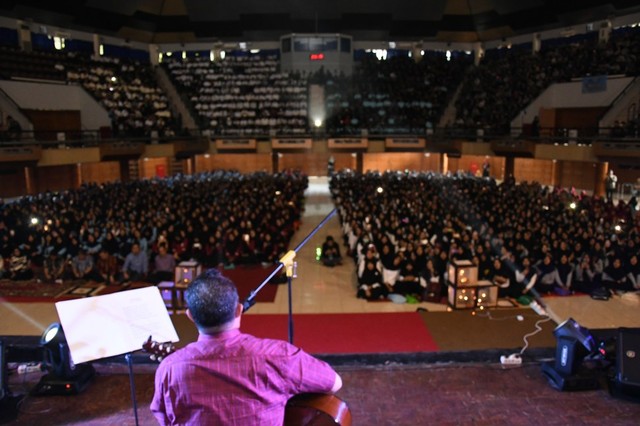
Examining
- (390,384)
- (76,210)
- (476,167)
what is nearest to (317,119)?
(476,167)

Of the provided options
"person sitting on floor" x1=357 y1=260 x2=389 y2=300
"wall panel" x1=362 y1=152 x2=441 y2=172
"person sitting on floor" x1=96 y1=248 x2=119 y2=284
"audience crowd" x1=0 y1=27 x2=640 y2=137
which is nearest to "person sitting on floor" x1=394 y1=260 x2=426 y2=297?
"person sitting on floor" x1=357 y1=260 x2=389 y2=300

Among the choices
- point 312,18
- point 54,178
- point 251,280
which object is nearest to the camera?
point 251,280

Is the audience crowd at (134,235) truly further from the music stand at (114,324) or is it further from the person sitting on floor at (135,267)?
the music stand at (114,324)

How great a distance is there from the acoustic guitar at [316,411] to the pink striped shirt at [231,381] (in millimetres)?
86

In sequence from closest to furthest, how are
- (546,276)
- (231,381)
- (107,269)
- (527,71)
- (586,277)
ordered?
1. (231,381)
2. (546,276)
3. (586,277)
4. (107,269)
5. (527,71)

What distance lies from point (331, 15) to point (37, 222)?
27.0 metres

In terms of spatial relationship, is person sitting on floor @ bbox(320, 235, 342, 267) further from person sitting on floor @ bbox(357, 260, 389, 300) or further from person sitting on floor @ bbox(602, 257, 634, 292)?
person sitting on floor @ bbox(602, 257, 634, 292)

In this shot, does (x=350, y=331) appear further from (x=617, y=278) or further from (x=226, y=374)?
(x=617, y=278)

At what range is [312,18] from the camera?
35125 millimetres

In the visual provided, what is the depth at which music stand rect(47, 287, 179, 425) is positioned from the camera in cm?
353

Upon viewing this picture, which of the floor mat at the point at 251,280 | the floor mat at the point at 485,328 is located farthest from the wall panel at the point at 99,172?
the floor mat at the point at 485,328

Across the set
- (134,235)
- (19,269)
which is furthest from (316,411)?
(19,269)

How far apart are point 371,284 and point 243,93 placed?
2704 centimetres

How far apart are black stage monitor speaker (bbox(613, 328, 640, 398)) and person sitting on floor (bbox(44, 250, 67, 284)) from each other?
1100 cm
